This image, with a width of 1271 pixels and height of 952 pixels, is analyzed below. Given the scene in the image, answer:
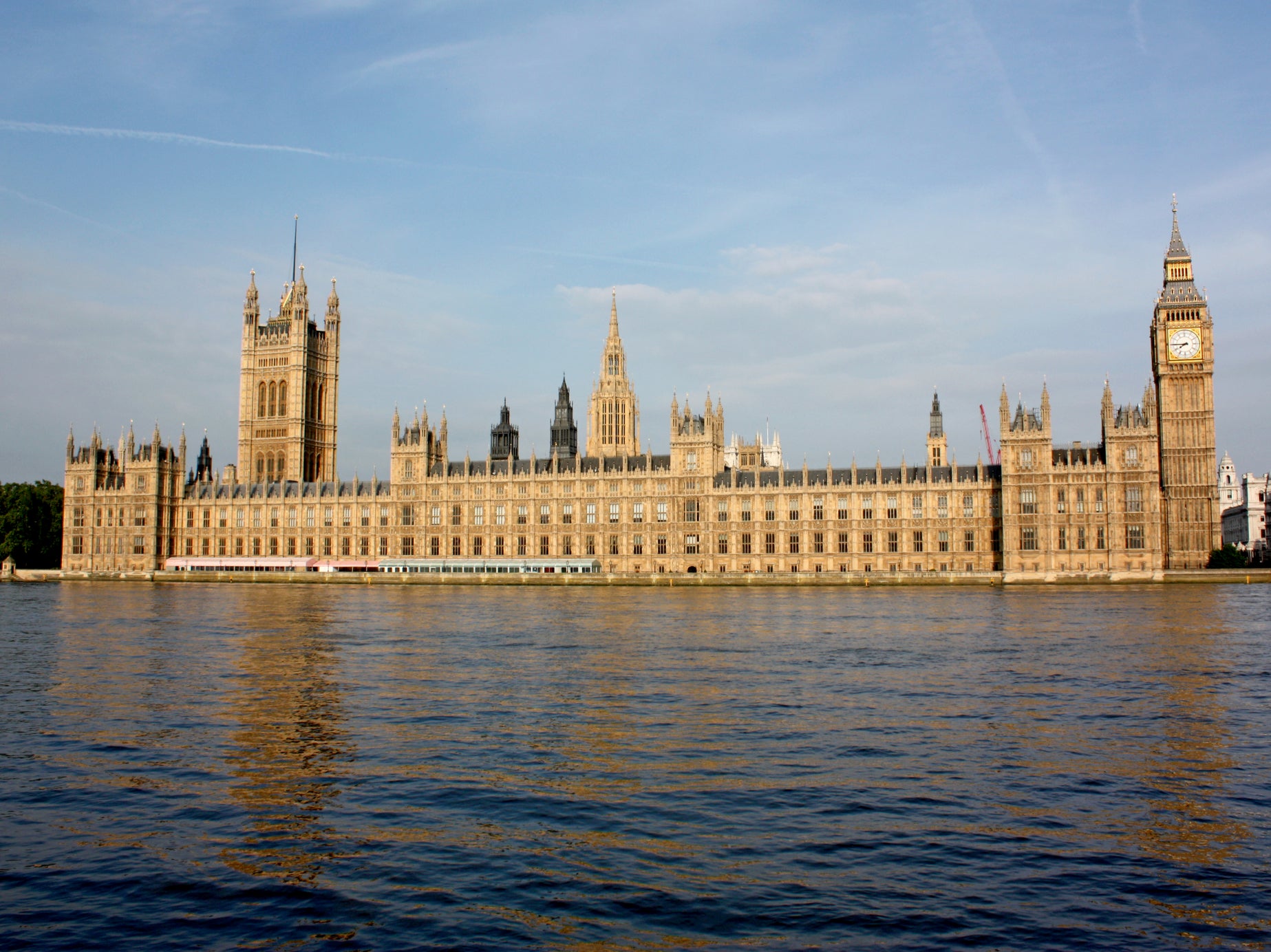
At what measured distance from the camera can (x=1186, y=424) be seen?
12512cm

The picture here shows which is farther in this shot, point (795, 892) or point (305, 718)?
point (305, 718)

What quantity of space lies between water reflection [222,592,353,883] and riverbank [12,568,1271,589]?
73510 mm

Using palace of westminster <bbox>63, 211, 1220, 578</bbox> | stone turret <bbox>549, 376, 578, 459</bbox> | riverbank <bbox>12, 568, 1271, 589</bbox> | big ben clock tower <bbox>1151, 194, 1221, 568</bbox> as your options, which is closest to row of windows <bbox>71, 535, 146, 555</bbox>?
palace of westminster <bbox>63, 211, 1220, 578</bbox>

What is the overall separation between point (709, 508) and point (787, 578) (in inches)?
586

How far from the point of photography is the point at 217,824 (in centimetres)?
1938

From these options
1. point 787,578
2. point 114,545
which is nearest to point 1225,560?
point 787,578

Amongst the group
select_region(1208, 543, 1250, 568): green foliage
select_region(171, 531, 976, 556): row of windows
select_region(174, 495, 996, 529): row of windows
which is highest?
select_region(174, 495, 996, 529): row of windows

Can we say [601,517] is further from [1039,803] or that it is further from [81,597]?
[1039,803]

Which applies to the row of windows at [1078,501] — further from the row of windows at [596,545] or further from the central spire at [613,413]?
the central spire at [613,413]

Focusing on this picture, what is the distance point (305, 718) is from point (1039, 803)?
18172 mm

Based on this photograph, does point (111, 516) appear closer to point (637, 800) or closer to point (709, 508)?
point (709, 508)

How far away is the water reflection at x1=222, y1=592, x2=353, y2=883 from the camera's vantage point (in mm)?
17828

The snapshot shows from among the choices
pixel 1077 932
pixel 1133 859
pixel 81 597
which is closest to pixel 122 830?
pixel 1077 932

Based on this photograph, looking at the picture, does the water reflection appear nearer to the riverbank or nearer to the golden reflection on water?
the golden reflection on water
